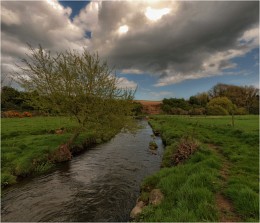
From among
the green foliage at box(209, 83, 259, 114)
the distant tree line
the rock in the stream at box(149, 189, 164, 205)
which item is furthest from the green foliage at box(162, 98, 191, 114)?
the rock in the stream at box(149, 189, 164, 205)

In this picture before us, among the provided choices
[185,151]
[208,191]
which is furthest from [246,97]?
[208,191]

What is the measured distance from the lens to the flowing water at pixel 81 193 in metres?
9.16

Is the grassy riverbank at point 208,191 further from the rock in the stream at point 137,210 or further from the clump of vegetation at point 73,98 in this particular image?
the clump of vegetation at point 73,98

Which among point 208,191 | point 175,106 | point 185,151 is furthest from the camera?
point 175,106

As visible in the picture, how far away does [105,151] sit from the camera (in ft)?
71.3

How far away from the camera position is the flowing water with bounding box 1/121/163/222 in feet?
30.0

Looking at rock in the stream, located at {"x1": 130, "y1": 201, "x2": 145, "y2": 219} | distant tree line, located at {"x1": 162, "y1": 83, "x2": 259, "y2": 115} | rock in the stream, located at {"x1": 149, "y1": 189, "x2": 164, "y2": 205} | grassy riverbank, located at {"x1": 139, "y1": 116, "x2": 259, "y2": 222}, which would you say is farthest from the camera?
distant tree line, located at {"x1": 162, "y1": 83, "x2": 259, "y2": 115}

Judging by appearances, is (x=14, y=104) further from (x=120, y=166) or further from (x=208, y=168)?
(x=208, y=168)

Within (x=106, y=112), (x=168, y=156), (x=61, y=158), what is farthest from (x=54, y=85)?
(x=168, y=156)

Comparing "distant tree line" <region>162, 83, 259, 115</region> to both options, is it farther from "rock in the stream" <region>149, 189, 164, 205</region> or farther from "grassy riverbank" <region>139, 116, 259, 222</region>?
"rock in the stream" <region>149, 189, 164, 205</region>

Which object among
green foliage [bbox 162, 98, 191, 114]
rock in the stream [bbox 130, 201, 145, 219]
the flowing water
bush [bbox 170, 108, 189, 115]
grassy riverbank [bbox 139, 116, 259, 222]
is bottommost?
the flowing water

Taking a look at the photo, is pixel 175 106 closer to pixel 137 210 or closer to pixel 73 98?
pixel 73 98

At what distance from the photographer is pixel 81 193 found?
1140cm

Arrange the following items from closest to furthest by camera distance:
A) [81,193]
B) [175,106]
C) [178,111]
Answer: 1. [81,193]
2. [178,111]
3. [175,106]
